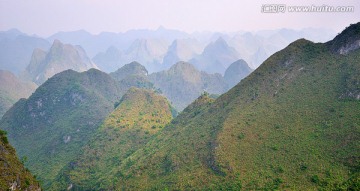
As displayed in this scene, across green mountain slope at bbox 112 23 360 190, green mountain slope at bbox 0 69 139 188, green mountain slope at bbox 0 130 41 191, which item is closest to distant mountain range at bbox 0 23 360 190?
green mountain slope at bbox 112 23 360 190

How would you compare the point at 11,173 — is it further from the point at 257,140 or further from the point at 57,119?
the point at 57,119

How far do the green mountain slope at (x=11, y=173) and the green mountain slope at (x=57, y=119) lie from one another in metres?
54.9

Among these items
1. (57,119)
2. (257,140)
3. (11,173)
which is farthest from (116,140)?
(11,173)

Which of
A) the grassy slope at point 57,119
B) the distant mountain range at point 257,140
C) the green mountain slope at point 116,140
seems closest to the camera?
the distant mountain range at point 257,140

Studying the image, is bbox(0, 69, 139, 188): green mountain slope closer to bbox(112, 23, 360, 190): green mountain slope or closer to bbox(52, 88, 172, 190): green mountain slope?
bbox(52, 88, 172, 190): green mountain slope

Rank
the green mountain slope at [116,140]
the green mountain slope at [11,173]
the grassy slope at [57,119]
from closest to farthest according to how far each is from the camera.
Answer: the green mountain slope at [11,173], the green mountain slope at [116,140], the grassy slope at [57,119]

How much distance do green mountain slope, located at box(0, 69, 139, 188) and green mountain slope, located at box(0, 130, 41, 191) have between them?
54930 millimetres

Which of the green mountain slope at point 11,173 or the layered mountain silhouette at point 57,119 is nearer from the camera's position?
the green mountain slope at point 11,173

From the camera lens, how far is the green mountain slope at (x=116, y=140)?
80.1 metres

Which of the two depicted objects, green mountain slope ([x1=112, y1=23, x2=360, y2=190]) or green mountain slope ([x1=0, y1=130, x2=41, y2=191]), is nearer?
green mountain slope ([x1=0, y1=130, x2=41, y2=191])

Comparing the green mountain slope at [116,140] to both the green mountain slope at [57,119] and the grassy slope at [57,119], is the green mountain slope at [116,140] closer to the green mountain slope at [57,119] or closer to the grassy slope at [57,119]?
the green mountain slope at [57,119]

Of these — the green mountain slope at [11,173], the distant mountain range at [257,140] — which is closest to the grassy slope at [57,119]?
the distant mountain range at [257,140]

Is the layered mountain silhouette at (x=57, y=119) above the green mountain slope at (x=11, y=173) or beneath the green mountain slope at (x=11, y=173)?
above

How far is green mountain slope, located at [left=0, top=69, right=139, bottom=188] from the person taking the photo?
111 metres
